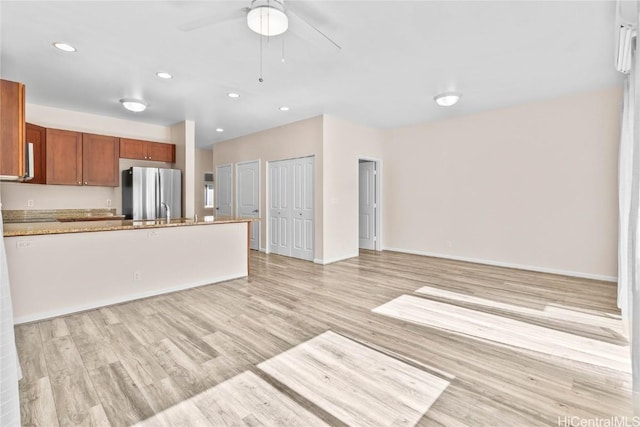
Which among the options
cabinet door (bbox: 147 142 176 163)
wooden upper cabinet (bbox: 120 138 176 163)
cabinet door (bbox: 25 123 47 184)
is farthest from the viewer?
cabinet door (bbox: 147 142 176 163)

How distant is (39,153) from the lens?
4.66m

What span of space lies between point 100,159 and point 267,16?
4.70 meters

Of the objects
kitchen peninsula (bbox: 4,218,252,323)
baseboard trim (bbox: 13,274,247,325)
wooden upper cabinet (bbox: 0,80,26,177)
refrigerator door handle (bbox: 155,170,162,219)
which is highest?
wooden upper cabinet (bbox: 0,80,26,177)

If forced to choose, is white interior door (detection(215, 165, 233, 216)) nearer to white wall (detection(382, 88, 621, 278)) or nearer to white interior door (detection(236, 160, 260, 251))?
white interior door (detection(236, 160, 260, 251))

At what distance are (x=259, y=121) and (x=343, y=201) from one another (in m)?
2.35

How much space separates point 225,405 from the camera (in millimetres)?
1793

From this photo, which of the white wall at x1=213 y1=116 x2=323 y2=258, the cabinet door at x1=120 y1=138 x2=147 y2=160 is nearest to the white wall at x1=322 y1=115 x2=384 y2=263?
the white wall at x1=213 y1=116 x2=323 y2=258

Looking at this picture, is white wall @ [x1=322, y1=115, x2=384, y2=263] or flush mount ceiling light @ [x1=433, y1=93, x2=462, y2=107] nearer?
flush mount ceiling light @ [x1=433, y1=93, x2=462, y2=107]

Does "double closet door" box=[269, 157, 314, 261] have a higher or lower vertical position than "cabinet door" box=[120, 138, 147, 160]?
lower

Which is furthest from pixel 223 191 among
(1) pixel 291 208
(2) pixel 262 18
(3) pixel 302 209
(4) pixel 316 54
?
(2) pixel 262 18

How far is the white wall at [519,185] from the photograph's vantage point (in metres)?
4.40

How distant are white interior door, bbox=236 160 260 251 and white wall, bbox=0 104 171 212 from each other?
6.27ft

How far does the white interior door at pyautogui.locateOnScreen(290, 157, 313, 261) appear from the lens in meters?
5.88

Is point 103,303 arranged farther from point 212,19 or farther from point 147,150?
point 147,150
